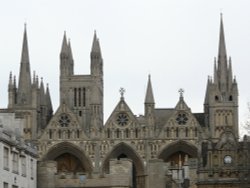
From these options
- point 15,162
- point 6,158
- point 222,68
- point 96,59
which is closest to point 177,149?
point 222,68

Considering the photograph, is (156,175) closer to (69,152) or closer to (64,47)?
(69,152)

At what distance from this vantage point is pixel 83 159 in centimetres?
10819

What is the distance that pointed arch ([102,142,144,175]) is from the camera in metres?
107

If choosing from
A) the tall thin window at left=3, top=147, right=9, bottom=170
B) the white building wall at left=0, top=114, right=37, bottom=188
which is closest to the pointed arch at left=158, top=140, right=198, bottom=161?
the white building wall at left=0, top=114, right=37, bottom=188

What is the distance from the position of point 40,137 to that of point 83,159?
6.01m

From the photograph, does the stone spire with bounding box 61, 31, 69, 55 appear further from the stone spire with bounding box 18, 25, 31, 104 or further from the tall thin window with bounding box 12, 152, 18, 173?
the tall thin window with bounding box 12, 152, 18, 173

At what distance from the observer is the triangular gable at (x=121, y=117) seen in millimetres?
109625

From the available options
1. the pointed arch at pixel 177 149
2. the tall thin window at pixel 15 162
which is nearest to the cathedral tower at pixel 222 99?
the pointed arch at pixel 177 149

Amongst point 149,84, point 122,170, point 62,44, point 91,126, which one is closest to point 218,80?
point 149,84

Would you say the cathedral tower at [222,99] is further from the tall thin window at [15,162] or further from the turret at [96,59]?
the tall thin window at [15,162]

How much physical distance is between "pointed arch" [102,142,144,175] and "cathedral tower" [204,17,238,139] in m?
9.31

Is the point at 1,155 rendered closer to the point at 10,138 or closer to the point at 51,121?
the point at 10,138

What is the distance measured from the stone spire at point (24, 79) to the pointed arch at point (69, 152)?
23.4 ft

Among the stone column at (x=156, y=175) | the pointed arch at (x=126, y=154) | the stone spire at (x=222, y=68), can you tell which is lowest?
the stone column at (x=156, y=175)
